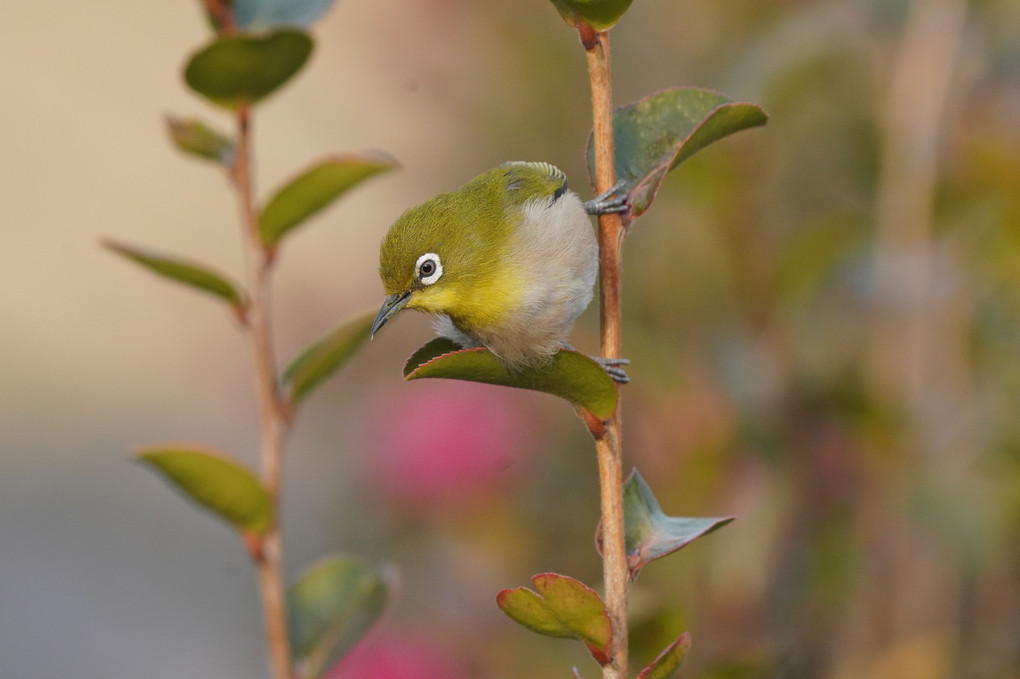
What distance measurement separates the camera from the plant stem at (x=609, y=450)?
0.97 meters

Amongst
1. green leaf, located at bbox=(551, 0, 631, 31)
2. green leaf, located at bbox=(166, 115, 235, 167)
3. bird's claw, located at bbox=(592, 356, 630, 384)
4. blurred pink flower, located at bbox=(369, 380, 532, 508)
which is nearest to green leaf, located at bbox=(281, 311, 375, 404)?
green leaf, located at bbox=(166, 115, 235, 167)

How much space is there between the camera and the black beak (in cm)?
128

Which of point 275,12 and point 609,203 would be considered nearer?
point 609,203

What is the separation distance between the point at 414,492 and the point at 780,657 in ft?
4.71

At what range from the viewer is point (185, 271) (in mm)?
1244

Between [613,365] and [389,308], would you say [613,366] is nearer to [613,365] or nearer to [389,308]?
[613,365]

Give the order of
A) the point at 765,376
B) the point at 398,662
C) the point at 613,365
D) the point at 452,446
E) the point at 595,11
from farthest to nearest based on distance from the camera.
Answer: the point at 452,446
the point at 398,662
the point at 765,376
the point at 613,365
the point at 595,11

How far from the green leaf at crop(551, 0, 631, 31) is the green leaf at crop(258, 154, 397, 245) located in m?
0.36

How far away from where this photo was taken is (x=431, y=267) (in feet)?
4.57

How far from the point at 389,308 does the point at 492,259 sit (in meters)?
0.18

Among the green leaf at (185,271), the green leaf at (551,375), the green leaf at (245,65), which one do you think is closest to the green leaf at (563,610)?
the green leaf at (551,375)

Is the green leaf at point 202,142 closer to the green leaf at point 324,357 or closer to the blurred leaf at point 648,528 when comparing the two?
the green leaf at point 324,357

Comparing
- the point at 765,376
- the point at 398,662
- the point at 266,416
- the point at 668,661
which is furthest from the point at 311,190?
the point at 398,662

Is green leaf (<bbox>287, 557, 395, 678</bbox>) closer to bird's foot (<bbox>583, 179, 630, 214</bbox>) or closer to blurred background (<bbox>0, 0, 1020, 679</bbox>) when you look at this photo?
blurred background (<bbox>0, 0, 1020, 679</bbox>)
